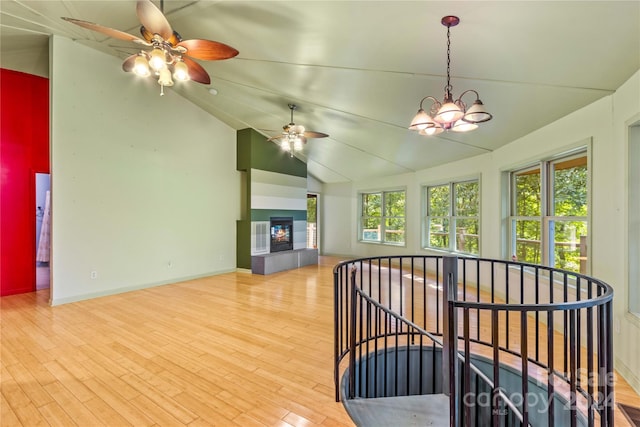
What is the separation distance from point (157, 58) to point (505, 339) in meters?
4.37

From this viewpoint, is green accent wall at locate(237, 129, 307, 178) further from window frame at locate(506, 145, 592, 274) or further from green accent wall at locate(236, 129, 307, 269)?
window frame at locate(506, 145, 592, 274)

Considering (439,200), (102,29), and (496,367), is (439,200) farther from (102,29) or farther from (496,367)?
(102,29)

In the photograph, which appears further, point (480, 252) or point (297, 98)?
point (480, 252)

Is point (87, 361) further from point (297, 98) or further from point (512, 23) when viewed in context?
point (512, 23)

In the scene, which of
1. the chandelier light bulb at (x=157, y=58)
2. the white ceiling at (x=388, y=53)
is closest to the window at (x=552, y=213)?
the white ceiling at (x=388, y=53)

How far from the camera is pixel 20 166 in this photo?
505 centimetres

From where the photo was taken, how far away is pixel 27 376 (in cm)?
252

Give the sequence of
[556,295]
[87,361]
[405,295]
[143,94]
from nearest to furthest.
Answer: [87,361]
[556,295]
[405,295]
[143,94]

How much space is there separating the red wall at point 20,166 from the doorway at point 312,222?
646 centimetres

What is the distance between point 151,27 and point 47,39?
3475 mm

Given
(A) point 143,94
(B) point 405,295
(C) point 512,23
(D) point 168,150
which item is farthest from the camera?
(D) point 168,150

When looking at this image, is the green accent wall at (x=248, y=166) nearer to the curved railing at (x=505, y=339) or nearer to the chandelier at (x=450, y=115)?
the curved railing at (x=505, y=339)

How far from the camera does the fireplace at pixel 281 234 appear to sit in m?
7.38

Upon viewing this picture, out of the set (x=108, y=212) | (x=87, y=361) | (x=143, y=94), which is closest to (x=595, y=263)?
(x=87, y=361)
